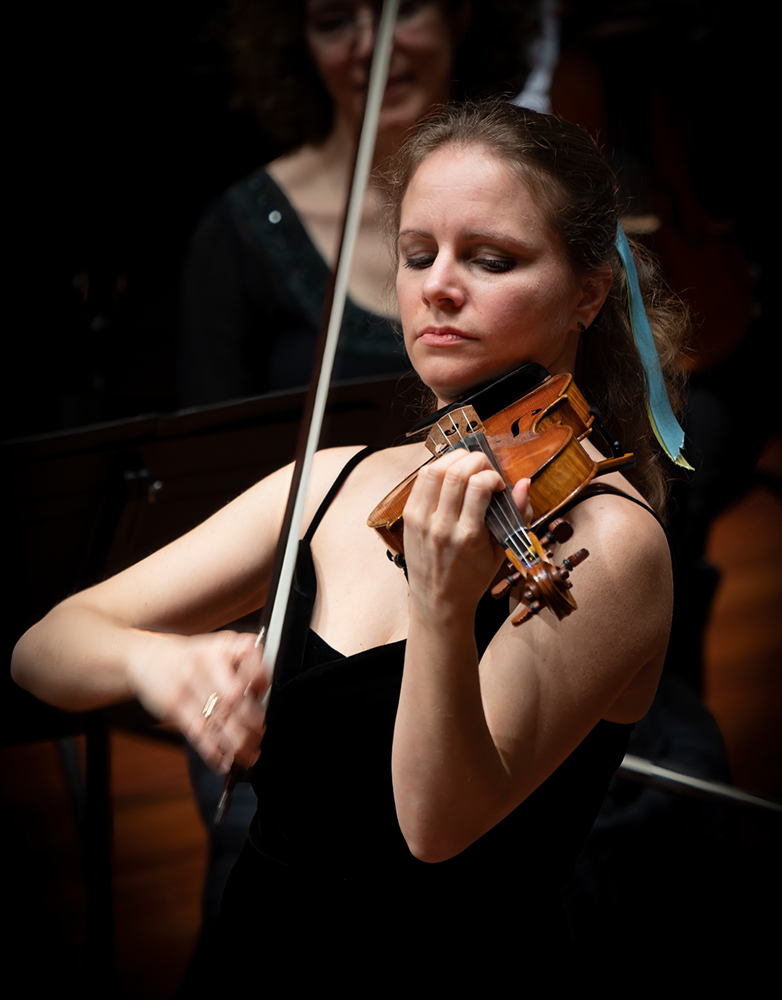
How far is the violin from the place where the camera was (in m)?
0.52

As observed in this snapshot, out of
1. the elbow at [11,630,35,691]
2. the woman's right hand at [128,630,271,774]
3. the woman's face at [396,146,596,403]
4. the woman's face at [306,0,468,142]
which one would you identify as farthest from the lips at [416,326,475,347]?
the woman's face at [306,0,468,142]

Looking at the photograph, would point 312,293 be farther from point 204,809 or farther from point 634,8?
point 634,8

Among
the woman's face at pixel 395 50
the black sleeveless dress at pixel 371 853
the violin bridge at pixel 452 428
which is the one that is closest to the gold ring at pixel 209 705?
the black sleeveless dress at pixel 371 853

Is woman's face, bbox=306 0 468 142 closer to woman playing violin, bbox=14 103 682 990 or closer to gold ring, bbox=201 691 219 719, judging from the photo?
woman playing violin, bbox=14 103 682 990

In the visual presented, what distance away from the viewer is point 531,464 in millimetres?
579

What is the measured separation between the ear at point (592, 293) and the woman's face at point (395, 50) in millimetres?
818

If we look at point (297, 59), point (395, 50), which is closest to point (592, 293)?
point (395, 50)

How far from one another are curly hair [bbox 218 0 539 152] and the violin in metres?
1.03

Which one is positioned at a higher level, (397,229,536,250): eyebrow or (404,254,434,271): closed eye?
(397,229,536,250): eyebrow

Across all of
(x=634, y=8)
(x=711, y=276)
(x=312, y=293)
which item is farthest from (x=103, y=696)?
(x=634, y=8)

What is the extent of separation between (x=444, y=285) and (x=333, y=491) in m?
0.22

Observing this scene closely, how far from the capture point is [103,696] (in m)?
0.76

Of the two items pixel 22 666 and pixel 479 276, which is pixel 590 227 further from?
pixel 22 666

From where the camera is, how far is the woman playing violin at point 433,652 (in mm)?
596
